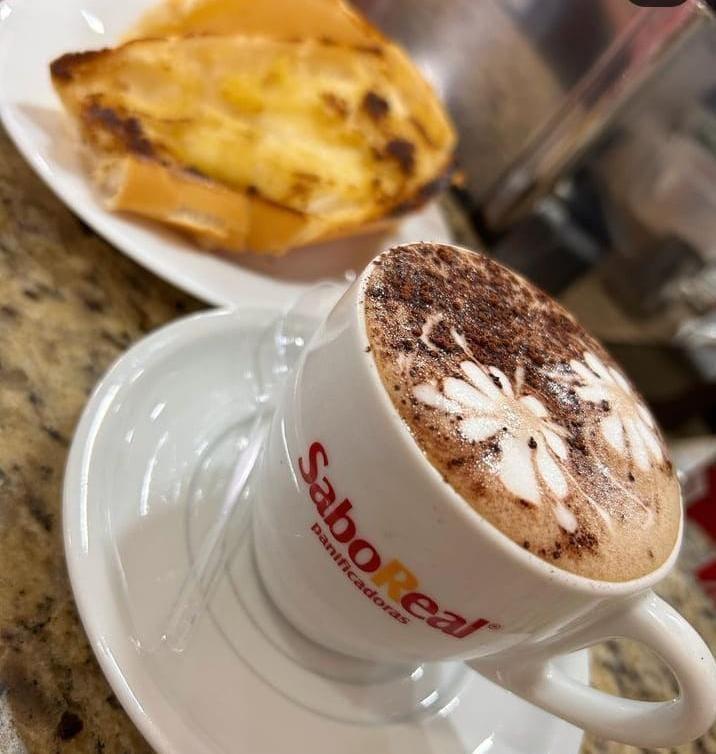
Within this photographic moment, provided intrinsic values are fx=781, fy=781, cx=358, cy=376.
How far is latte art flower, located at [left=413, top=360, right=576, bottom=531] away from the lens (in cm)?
37

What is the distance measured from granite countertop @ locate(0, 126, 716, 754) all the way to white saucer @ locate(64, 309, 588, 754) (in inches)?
1.7

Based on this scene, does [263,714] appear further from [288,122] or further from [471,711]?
[288,122]

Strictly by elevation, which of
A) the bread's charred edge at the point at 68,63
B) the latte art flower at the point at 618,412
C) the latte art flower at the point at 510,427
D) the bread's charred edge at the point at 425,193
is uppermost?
the latte art flower at the point at 618,412

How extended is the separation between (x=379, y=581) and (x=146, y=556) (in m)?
0.14

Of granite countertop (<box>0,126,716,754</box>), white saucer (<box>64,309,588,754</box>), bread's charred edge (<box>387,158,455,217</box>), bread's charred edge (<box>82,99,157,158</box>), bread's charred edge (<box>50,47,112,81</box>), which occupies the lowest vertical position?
granite countertop (<box>0,126,716,754</box>)

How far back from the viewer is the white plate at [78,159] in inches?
23.6

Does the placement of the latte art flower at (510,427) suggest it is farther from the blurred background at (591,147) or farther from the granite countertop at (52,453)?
the blurred background at (591,147)

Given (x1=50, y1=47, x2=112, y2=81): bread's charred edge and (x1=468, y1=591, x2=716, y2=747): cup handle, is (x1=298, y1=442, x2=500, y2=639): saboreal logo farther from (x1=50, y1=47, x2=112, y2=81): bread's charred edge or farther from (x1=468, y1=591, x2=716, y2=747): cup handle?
(x1=50, y1=47, x2=112, y2=81): bread's charred edge

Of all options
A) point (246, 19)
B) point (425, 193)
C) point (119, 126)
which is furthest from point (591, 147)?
point (119, 126)

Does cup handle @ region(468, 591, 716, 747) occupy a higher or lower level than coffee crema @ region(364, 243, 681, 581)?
lower

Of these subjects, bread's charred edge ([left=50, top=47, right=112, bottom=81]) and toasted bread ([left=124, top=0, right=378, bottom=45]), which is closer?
bread's charred edge ([left=50, top=47, right=112, bottom=81])

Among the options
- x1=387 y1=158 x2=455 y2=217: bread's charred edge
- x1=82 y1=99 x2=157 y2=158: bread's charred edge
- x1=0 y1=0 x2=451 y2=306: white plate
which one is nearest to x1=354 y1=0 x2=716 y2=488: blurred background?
x1=387 y1=158 x2=455 y2=217: bread's charred edge

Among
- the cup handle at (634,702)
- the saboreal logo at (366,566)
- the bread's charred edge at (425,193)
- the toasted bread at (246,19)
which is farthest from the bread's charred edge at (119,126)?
the cup handle at (634,702)

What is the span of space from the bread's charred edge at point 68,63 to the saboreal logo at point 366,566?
418 mm
